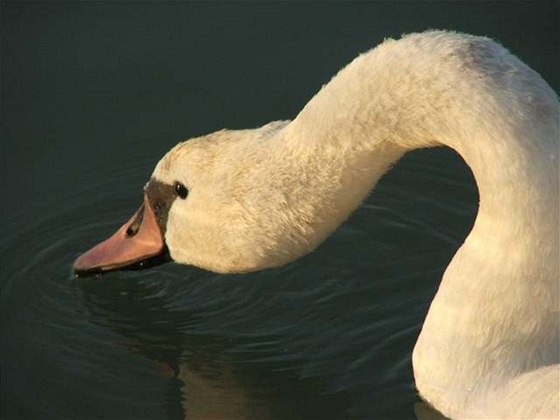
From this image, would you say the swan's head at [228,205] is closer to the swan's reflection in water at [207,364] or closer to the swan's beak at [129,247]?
the swan's beak at [129,247]

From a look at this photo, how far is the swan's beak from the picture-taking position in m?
7.32

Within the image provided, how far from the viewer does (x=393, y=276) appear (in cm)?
803

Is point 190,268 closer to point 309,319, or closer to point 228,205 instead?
point 309,319

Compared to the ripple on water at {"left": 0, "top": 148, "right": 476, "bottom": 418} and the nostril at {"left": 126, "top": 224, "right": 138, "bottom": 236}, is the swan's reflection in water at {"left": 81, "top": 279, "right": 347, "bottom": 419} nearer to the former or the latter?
the ripple on water at {"left": 0, "top": 148, "right": 476, "bottom": 418}

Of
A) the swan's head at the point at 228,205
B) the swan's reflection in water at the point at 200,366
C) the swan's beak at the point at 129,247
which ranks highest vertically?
the swan's head at the point at 228,205

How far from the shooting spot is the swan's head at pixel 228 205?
640 centimetres

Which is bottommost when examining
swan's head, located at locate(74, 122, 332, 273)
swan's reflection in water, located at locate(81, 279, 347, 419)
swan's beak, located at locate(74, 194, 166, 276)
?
swan's reflection in water, located at locate(81, 279, 347, 419)

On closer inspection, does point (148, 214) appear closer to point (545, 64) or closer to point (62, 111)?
point (62, 111)

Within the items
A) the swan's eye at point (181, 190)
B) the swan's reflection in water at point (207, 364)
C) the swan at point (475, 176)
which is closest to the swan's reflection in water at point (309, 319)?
the swan's reflection in water at point (207, 364)

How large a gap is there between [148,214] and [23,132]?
2.30m

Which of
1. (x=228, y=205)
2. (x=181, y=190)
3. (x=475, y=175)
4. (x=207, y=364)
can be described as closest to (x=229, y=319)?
(x=207, y=364)

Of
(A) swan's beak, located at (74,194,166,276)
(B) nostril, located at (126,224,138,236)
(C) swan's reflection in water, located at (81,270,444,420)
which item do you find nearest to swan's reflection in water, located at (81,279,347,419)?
(C) swan's reflection in water, located at (81,270,444,420)

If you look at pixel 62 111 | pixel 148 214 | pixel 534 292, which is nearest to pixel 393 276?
pixel 148 214

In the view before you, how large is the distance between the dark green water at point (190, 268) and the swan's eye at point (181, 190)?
105 centimetres
